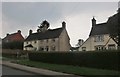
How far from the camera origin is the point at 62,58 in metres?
36.1

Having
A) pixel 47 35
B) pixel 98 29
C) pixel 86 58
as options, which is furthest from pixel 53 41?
pixel 86 58

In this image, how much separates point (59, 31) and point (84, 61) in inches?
1850

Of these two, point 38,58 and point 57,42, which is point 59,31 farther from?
point 38,58

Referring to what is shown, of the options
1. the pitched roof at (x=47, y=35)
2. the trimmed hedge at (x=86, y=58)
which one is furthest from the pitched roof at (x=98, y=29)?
the trimmed hedge at (x=86, y=58)

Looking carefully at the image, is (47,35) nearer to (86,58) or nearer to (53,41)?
(53,41)

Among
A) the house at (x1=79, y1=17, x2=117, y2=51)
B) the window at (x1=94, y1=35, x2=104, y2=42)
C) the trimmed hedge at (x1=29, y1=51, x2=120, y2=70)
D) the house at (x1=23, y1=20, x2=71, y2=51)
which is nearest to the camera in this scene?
the trimmed hedge at (x1=29, y1=51, x2=120, y2=70)

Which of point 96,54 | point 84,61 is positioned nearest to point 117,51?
point 96,54

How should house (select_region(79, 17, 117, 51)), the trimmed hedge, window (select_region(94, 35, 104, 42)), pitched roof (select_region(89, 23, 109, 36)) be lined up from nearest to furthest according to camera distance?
the trimmed hedge → house (select_region(79, 17, 117, 51)) → window (select_region(94, 35, 104, 42)) → pitched roof (select_region(89, 23, 109, 36))

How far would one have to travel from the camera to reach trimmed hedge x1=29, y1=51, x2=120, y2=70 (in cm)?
2646

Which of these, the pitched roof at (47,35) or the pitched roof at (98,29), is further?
the pitched roof at (47,35)

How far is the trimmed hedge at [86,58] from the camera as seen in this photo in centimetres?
2646

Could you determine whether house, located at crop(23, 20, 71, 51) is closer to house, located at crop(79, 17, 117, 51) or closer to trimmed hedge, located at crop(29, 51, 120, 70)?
house, located at crop(79, 17, 117, 51)

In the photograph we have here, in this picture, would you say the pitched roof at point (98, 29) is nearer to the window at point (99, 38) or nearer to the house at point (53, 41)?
the window at point (99, 38)

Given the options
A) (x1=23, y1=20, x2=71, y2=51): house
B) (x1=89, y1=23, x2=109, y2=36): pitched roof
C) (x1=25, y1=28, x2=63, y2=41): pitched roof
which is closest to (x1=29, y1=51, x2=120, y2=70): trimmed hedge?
(x1=89, y1=23, x2=109, y2=36): pitched roof
